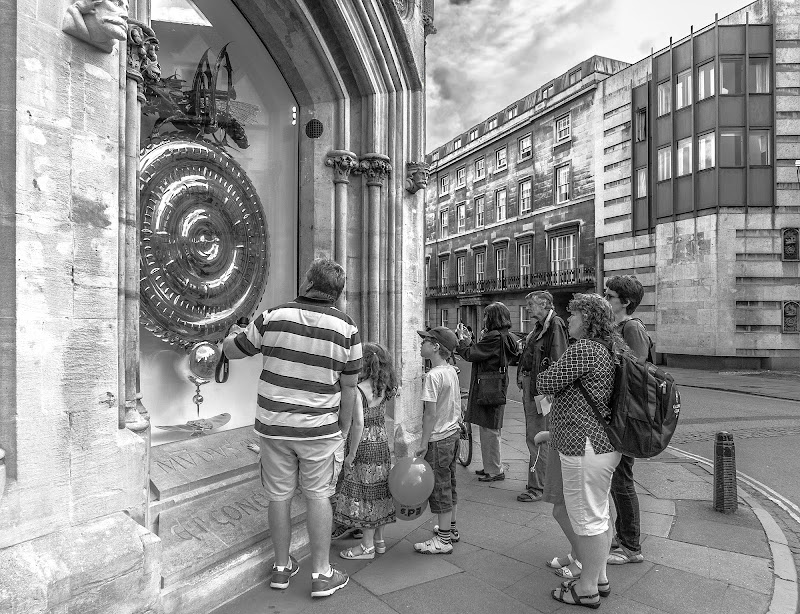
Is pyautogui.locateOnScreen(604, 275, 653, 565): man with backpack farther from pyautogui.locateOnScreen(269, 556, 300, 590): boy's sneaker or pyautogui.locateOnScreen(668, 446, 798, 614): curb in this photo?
pyautogui.locateOnScreen(269, 556, 300, 590): boy's sneaker

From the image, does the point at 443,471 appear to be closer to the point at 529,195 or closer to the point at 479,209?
the point at 529,195

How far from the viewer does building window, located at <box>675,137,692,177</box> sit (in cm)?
2148

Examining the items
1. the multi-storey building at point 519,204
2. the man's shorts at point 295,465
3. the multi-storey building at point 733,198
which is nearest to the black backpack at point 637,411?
the man's shorts at point 295,465

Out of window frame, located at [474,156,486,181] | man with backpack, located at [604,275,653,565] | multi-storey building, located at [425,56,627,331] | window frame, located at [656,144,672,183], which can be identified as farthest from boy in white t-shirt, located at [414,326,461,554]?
window frame, located at [474,156,486,181]

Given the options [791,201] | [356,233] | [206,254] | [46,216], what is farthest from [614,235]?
[46,216]

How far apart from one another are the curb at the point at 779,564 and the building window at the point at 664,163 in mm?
19038

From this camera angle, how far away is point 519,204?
31.6 meters

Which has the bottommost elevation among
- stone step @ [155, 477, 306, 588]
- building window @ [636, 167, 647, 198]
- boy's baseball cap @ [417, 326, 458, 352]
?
stone step @ [155, 477, 306, 588]

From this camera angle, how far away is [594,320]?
10.9ft

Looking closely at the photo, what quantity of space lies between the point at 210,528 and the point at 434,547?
4.74 ft

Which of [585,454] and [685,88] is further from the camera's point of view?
[685,88]

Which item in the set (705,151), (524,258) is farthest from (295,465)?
(524,258)

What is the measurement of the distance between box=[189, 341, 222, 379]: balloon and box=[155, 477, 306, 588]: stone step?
99cm

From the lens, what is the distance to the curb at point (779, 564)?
3.29 meters
